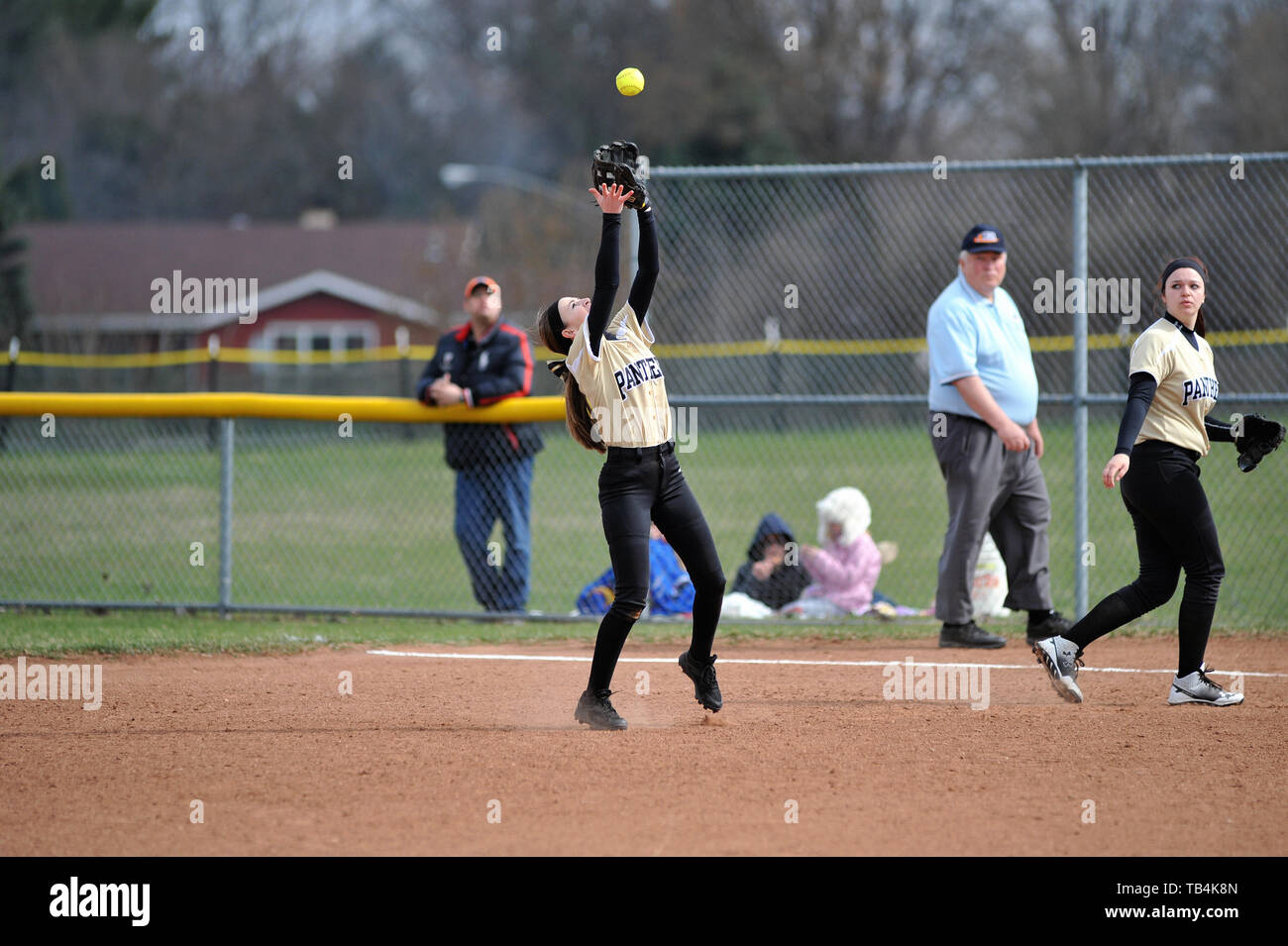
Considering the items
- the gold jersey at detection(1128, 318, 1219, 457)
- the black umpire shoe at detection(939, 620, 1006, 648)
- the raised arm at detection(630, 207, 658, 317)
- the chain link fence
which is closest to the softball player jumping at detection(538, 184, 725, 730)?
the raised arm at detection(630, 207, 658, 317)

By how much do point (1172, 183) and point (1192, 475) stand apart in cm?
1506

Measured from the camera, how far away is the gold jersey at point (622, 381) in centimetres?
573

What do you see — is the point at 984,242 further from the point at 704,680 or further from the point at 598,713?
the point at 598,713

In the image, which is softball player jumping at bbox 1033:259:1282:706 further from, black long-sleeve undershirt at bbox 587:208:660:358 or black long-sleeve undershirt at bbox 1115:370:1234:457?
black long-sleeve undershirt at bbox 587:208:660:358

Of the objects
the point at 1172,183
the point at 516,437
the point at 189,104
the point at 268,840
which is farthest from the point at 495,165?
the point at 268,840

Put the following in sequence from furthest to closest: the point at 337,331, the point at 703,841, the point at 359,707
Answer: the point at 337,331, the point at 359,707, the point at 703,841

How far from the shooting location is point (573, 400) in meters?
5.89

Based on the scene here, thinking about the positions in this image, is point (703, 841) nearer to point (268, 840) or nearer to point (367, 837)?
point (367, 837)

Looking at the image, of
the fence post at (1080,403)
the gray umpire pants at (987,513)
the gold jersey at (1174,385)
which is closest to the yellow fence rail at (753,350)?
the fence post at (1080,403)

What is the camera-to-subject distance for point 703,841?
4.47 metres

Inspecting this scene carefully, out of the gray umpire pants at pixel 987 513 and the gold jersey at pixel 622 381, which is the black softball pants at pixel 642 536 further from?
the gray umpire pants at pixel 987 513

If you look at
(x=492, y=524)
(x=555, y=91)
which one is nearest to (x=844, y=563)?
(x=492, y=524)

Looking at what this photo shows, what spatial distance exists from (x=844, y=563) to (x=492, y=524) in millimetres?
2342

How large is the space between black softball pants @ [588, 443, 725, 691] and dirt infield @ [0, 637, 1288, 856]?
1.43ft
